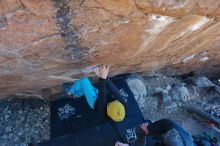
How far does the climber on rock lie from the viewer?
458cm

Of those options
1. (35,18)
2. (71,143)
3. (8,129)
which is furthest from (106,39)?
(8,129)

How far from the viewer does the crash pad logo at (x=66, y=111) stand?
5.38 m

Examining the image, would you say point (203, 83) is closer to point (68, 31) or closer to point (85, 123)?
point (85, 123)

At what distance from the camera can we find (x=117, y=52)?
13.5 ft

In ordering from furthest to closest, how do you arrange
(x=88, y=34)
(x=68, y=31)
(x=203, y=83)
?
(x=203, y=83), (x=88, y=34), (x=68, y=31)

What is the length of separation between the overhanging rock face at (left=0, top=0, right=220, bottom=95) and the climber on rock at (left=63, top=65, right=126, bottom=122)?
16 centimetres

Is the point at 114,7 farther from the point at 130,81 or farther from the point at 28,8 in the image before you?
the point at 130,81

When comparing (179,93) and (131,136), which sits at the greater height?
(179,93)

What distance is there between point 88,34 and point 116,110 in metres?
1.67

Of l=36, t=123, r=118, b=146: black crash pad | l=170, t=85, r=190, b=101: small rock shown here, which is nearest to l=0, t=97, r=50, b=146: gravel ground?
l=36, t=123, r=118, b=146: black crash pad

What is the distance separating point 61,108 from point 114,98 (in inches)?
42.2

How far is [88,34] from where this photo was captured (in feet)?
11.1

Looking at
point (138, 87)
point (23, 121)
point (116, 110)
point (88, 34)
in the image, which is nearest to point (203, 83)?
point (138, 87)

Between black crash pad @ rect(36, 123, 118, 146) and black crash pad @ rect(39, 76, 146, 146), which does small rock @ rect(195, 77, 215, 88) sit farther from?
black crash pad @ rect(36, 123, 118, 146)
